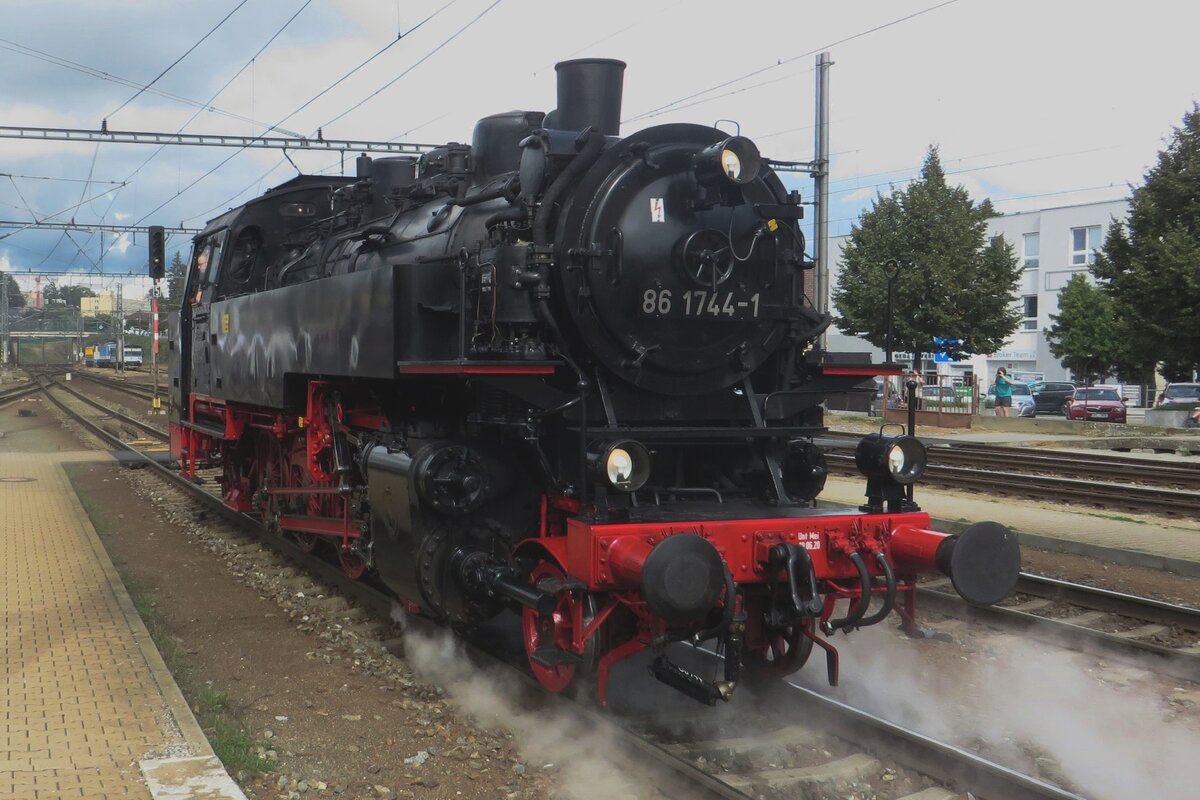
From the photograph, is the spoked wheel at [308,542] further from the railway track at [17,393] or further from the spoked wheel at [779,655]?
the railway track at [17,393]

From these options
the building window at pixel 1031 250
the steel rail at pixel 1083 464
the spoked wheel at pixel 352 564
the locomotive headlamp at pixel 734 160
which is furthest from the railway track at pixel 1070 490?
the building window at pixel 1031 250

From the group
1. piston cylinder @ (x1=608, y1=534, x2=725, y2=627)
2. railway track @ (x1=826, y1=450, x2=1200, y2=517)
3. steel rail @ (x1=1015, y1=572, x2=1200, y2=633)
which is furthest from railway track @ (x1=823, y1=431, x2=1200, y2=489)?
piston cylinder @ (x1=608, y1=534, x2=725, y2=627)

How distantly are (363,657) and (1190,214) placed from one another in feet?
76.2

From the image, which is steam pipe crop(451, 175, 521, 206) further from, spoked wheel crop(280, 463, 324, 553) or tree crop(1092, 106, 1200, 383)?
tree crop(1092, 106, 1200, 383)

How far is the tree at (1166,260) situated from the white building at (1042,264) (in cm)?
1935

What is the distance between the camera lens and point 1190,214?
23.4 m

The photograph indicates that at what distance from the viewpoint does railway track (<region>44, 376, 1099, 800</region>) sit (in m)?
4.27

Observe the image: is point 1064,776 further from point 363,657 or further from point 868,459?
point 363,657

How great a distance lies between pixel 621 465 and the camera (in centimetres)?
489

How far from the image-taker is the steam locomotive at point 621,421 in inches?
192

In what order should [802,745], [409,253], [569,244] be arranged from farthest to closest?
[409,253], [569,244], [802,745]

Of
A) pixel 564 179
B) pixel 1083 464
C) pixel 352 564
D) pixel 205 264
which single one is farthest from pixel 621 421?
pixel 1083 464

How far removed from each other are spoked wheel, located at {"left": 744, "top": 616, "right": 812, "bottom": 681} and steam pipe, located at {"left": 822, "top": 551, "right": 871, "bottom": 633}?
0.29m

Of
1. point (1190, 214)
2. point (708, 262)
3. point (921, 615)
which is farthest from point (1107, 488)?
point (1190, 214)
